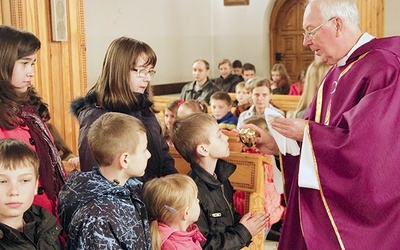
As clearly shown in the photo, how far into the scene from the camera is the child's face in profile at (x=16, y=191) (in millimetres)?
2342

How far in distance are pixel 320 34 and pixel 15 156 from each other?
1519 mm

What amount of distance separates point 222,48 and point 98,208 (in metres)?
12.1

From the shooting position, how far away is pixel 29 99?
294cm

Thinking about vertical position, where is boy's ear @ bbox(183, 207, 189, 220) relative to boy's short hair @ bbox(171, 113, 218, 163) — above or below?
below

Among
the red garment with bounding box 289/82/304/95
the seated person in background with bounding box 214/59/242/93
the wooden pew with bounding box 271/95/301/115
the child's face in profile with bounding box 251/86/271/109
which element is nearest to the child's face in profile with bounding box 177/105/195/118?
the child's face in profile with bounding box 251/86/271/109

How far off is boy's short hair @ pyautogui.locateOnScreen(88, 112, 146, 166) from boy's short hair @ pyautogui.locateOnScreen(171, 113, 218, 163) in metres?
→ 0.64

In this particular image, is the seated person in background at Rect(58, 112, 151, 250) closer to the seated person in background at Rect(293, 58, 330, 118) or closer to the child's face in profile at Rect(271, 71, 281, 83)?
the seated person in background at Rect(293, 58, 330, 118)

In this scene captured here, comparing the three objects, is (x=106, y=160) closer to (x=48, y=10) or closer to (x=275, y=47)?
(x=48, y=10)

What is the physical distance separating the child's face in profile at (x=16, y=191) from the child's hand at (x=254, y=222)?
1261 mm

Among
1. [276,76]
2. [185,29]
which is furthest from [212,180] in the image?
[185,29]

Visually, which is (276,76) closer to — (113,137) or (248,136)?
(248,136)

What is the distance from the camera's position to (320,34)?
10.2 feet

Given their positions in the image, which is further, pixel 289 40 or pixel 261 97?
pixel 289 40

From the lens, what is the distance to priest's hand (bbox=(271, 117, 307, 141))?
2979mm
